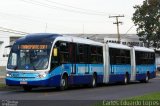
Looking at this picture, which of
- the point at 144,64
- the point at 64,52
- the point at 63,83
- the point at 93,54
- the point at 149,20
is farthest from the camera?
the point at 149,20

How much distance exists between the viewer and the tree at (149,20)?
91319mm

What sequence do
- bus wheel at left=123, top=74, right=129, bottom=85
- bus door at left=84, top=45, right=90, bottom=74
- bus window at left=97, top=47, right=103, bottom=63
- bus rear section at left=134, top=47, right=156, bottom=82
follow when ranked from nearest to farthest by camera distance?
bus door at left=84, top=45, right=90, bottom=74, bus window at left=97, top=47, right=103, bottom=63, bus wheel at left=123, top=74, right=129, bottom=85, bus rear section at left=134, top=47, right=156, bottom=82

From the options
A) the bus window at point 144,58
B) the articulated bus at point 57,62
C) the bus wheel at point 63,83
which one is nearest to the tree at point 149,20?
the bus window at point 144,58

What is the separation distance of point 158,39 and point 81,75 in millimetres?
61880

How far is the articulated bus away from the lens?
87.5 feet

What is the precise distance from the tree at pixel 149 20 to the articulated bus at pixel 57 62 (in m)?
55.4

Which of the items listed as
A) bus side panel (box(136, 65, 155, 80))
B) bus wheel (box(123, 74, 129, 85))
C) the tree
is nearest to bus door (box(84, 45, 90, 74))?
bus wheel (box(123, 74, 129, 85))

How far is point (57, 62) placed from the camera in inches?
1081

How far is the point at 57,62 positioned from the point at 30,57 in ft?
4.80

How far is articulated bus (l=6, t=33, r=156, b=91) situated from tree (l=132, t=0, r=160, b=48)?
55378 mm

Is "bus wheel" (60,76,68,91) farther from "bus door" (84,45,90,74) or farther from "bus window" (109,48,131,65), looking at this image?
"bus window" (109,48,131,65)

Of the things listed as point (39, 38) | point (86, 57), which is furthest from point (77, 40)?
point (39, 38)

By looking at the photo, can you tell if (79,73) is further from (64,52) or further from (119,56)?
(119,56)

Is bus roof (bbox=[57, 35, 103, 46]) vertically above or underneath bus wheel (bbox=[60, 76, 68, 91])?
above
